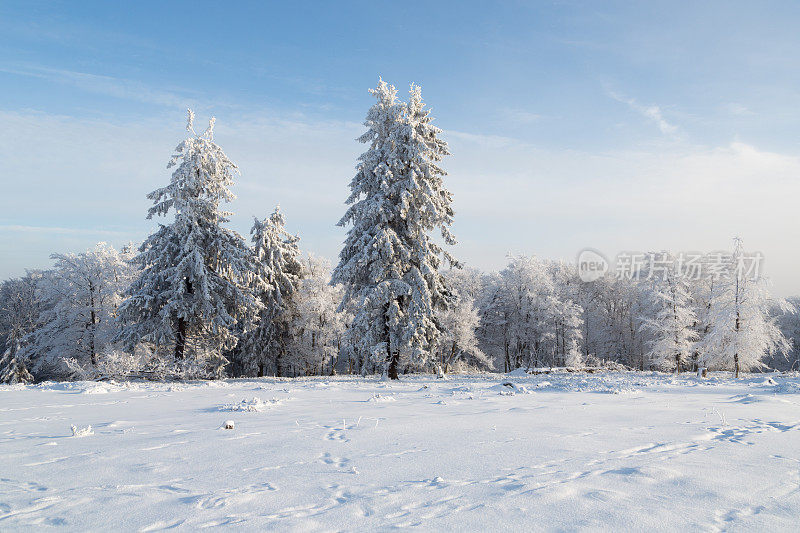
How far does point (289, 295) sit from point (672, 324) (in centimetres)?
3377

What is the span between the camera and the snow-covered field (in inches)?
109

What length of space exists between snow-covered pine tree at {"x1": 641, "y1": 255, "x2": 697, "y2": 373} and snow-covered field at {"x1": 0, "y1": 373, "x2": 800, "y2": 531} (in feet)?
113

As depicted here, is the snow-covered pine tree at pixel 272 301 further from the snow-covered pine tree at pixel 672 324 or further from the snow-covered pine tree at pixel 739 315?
the snow-covered pine tree at pixel 739 315

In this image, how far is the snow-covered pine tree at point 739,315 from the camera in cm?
3056

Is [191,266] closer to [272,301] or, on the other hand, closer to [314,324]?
[272,301]

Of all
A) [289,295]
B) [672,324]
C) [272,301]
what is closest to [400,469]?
[272,301]

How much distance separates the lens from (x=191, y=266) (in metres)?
19.7

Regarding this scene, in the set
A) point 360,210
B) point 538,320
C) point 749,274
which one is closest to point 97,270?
point 360,210

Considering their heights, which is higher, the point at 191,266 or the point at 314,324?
the point at 191,266

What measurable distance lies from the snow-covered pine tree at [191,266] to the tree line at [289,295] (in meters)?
0.07

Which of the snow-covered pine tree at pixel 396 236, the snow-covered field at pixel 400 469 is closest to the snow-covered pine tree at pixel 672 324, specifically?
the snow-covered pine tree at pixel 396 236

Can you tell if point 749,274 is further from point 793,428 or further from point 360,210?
point 793,428

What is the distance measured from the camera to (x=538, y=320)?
149 ft

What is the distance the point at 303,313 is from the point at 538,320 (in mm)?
24919
